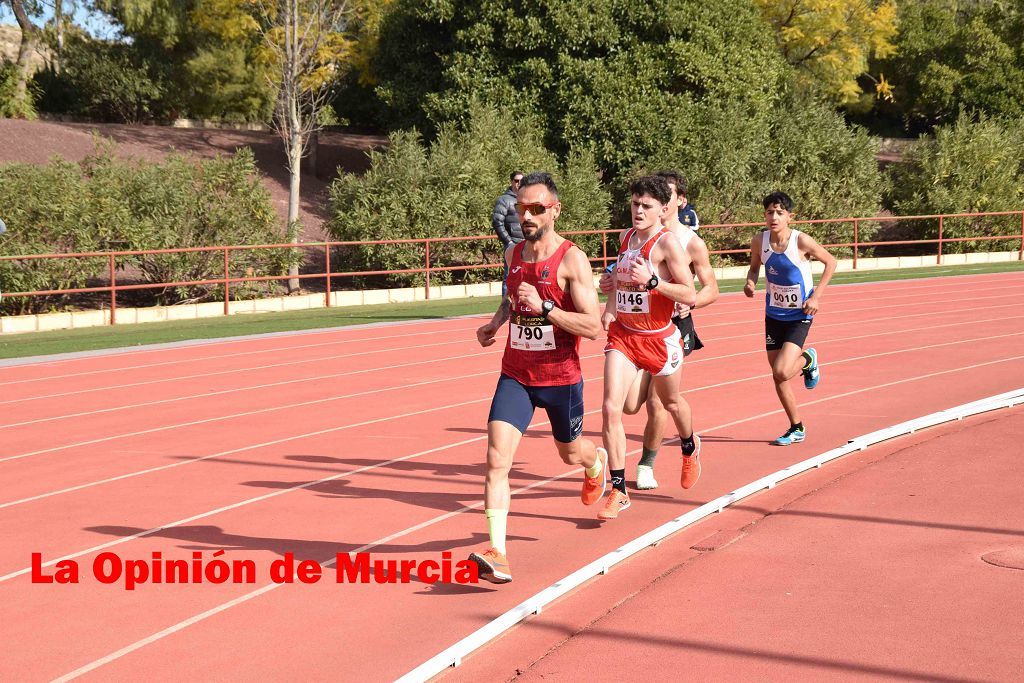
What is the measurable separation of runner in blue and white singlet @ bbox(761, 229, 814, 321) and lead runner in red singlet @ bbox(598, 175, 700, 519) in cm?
221

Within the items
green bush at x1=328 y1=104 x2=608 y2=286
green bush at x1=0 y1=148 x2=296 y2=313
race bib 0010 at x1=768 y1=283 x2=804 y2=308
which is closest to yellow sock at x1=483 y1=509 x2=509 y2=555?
race bib 0010 at x1=768 y1=283 x2=804 y2=308

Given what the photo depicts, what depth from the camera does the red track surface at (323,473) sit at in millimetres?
5695

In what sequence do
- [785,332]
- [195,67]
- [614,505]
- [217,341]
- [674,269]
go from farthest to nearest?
[195,67]
[217,341]
[785,332]
[674,269]
[614,505]

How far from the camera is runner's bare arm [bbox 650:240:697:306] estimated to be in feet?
25.3

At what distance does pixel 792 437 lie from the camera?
33.4 feet

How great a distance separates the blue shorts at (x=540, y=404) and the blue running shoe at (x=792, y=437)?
3777 millimetres

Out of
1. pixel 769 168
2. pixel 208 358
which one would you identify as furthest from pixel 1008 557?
pixel 769 168

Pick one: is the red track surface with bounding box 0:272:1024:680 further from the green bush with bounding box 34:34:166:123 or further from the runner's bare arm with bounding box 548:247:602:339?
the green bush with bounding box 34:34:166:123

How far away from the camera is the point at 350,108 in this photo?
54344 mm

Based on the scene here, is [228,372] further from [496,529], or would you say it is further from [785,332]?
[496,529]

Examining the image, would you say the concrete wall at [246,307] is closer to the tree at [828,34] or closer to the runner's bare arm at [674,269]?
the runner's bare arm at [674,269]

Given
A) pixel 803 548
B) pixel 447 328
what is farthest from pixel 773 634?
pixel 447 328

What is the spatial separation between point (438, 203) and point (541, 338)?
21202 mm

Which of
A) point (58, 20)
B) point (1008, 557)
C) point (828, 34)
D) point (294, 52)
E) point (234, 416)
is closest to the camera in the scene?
point (1008, 557)
